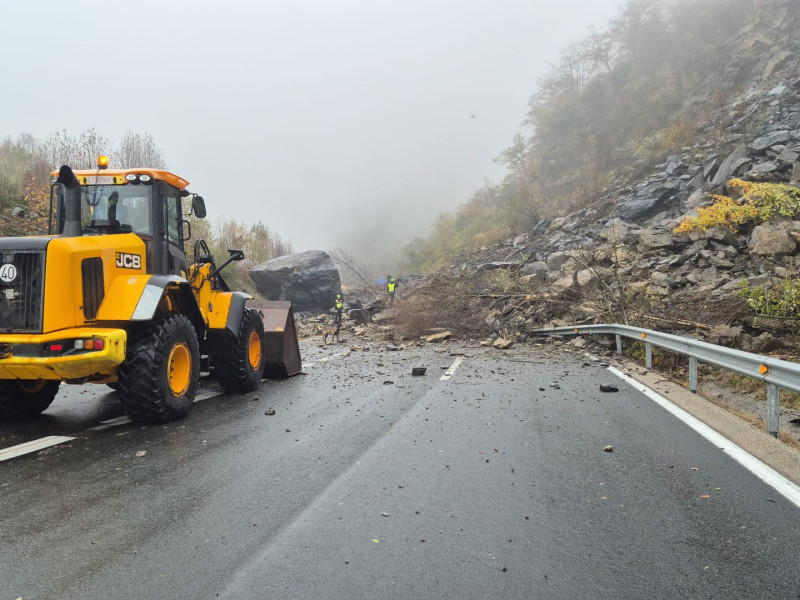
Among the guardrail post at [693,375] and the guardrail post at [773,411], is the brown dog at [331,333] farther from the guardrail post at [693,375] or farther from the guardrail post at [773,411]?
the guardrail post at [773,411]

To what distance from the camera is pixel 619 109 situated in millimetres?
39406

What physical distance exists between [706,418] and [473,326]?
34.3 ft

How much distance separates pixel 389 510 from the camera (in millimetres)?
3441

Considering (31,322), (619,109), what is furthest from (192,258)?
(619,109)

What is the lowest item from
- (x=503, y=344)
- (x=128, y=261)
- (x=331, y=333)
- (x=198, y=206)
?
(x=331, y=333)

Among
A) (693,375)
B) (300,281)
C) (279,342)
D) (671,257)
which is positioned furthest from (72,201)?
(300,281)

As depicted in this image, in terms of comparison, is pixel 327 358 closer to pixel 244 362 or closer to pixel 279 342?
pixel 279 342

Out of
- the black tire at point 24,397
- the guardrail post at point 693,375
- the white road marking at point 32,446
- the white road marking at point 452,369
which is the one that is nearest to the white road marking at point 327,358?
the white road marking at point 452,369

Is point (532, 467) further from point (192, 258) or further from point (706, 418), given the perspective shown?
point (192, 258)

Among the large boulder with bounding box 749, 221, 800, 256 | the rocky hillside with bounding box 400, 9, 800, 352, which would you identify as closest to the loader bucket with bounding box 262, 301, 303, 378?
the rocky hillside with bounding box 400, 9, 800, 352

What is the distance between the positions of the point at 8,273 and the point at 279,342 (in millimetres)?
4647

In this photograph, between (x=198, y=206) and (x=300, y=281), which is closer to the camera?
(x=198, y=206)

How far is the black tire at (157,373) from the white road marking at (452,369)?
4387 mm

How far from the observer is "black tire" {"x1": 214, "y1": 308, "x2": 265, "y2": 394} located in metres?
7.61
